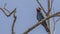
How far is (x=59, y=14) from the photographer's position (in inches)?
67.2

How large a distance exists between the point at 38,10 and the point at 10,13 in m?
3.05

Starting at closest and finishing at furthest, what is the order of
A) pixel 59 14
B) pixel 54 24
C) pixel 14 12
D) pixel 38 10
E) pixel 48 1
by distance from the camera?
pixel 59 14 → pixel 14 12 → pixel 48 1 → pixel 54 24 → pixel 38 10

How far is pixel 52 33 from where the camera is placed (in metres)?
2.98

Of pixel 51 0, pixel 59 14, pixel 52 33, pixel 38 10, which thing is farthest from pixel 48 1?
pixel 38 10

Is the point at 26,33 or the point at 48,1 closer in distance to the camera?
the point at 26,33

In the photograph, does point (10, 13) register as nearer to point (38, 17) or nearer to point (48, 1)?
point (48, 1)

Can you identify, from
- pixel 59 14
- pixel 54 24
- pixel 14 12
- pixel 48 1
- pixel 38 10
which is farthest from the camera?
pixel 38 10

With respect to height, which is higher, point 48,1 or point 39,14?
point 48,1

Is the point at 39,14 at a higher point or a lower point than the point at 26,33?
lower

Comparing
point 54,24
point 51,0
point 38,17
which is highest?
point 51,0

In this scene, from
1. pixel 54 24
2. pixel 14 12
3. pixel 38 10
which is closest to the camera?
pixel 14 12

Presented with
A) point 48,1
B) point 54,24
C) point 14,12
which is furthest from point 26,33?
point 54,24

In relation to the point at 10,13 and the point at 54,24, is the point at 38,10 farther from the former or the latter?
the point at 10,13

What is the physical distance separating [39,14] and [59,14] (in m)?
4.04
